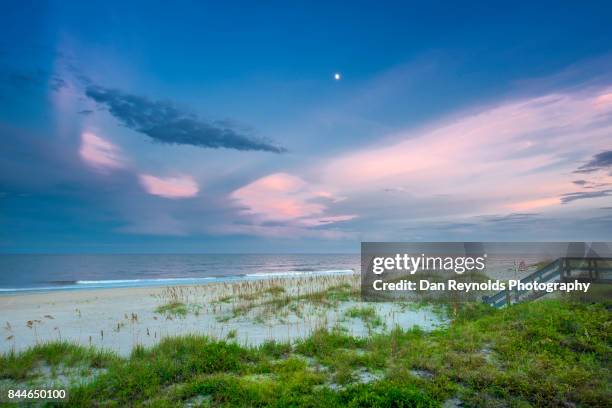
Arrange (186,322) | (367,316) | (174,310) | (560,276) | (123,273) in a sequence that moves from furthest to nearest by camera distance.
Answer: (123,273) → (174,310) → (560,276) → (186,322) → (367,316)

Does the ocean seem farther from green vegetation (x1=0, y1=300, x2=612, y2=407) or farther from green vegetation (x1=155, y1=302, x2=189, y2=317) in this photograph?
green vegetation (x1=0, y1=300, x2=612, y2=407)

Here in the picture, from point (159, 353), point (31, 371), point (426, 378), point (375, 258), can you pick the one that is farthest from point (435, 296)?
point (31, 371)

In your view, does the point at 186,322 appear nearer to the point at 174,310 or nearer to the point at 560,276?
the point at 174,310

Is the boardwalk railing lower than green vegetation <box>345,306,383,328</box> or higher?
higher

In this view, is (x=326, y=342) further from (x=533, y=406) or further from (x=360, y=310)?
(x=360, y=310)

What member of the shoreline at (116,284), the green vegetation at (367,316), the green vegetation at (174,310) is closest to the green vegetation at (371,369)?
the green vegetation at (367,316)

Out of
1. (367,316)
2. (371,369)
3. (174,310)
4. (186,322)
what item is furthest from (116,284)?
(371,369)

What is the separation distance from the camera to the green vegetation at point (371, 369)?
21.2 feet

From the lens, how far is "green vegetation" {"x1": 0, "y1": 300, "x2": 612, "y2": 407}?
647 cm

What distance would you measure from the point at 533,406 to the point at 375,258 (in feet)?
62.9

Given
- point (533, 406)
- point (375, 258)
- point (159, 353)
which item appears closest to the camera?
point (533, 406)

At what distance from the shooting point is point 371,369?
26.5ft

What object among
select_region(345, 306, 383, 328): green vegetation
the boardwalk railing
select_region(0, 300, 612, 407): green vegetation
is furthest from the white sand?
the boardwalk railing

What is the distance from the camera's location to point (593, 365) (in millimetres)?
7910
